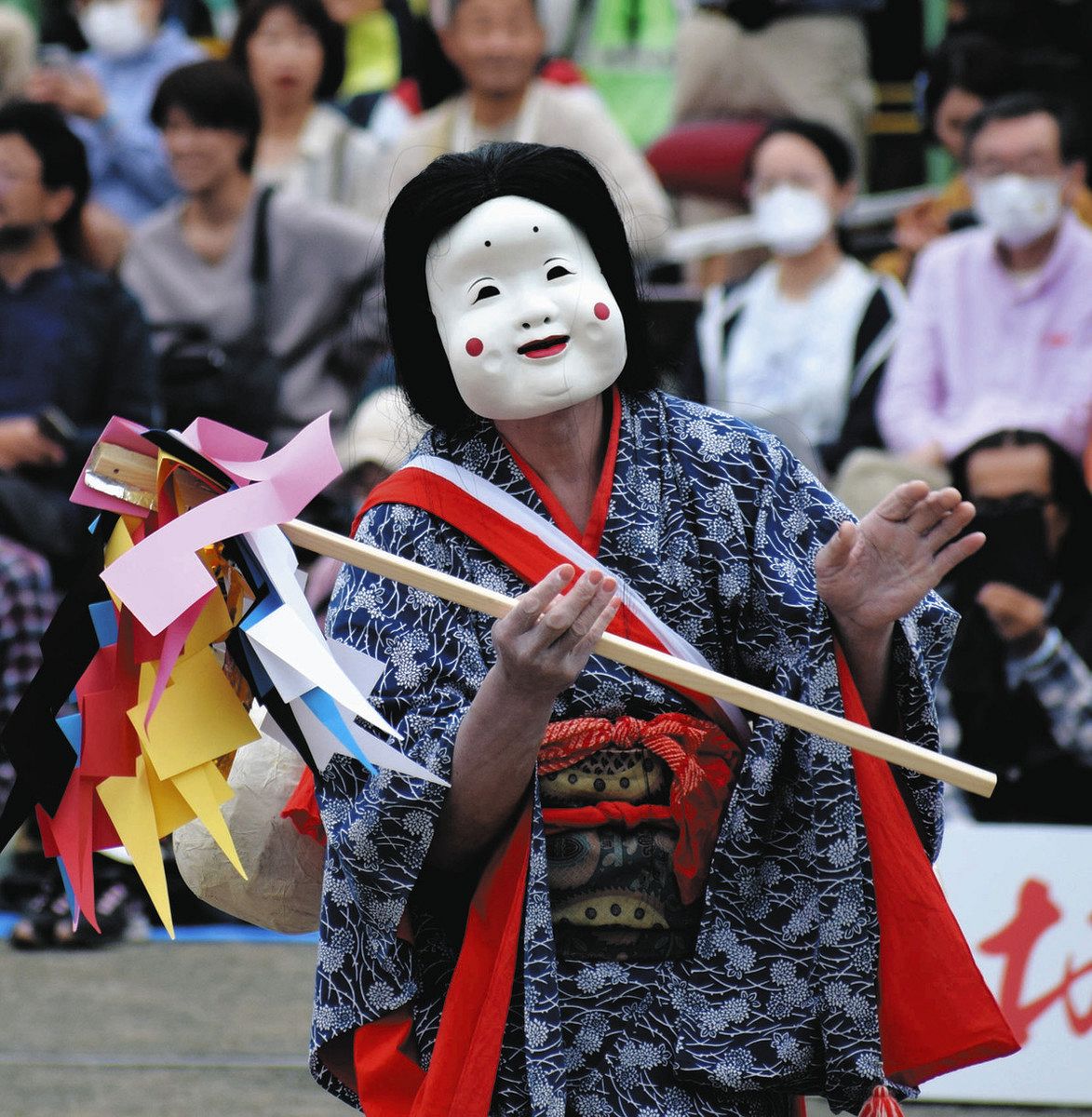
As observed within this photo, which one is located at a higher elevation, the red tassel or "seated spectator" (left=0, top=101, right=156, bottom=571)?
"seated spectator" (left=0, top=101, right=156, bottom=571)

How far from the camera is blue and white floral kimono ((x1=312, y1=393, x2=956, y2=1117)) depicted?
7.37 feet

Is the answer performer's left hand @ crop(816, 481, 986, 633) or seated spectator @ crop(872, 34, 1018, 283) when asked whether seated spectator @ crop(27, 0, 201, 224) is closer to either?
seated spectator @ crop(872, 34, 1018, 283)

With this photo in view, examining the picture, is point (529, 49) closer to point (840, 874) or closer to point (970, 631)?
point (970, 631)

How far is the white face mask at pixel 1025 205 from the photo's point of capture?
5332 millimetres

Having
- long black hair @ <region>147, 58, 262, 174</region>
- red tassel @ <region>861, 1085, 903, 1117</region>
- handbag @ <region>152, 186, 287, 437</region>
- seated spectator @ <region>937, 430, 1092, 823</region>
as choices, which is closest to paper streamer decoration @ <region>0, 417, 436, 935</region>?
red tassel @ <region>861, 1085, 903, 1117</region>

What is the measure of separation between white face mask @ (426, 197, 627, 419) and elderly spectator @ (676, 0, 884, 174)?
4329mm

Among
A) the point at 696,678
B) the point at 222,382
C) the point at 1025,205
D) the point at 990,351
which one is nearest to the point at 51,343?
the point at 222,382

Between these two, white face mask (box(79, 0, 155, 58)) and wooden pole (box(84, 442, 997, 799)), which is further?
white face mask (box(79, 0, 155, 58))

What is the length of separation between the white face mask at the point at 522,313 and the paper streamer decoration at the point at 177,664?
0.21 m

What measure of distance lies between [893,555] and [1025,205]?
3324mm

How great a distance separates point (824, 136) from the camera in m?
5.87

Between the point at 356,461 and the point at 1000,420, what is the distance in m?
1.64

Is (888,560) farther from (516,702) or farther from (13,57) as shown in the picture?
(13,57)

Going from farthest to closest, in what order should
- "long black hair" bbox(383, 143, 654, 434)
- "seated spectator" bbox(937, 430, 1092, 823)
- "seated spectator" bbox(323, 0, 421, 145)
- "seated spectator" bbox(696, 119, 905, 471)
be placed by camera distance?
"seated spectator" bbox(323, 0, 421, 145)
"seated spectator" bbox(696, 119, 905, 471)
"seated spectator" bbox(937, 430, 1092, 823)
"long black hair" bbox(383, 143, 654, 434)
